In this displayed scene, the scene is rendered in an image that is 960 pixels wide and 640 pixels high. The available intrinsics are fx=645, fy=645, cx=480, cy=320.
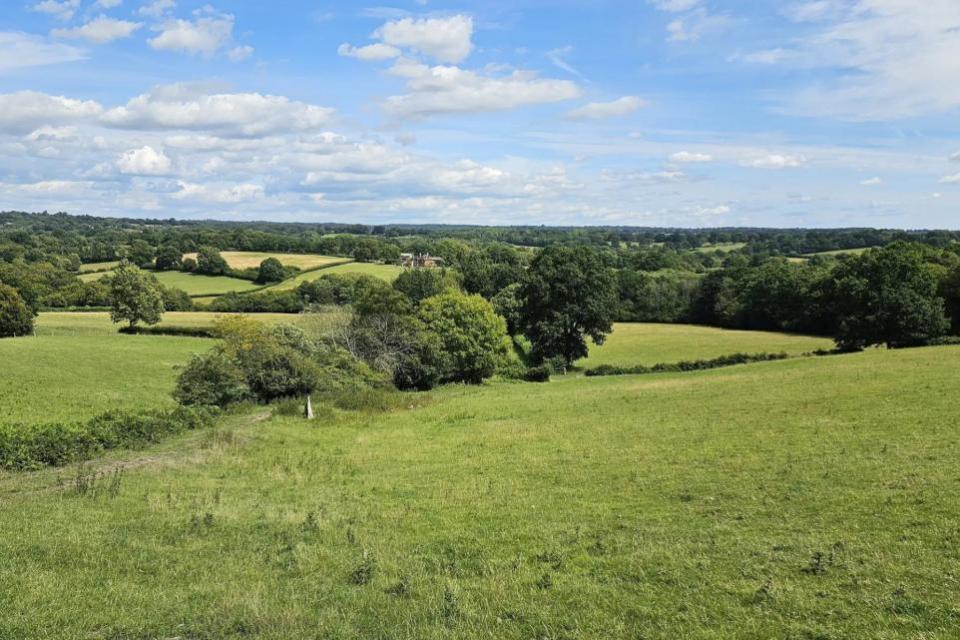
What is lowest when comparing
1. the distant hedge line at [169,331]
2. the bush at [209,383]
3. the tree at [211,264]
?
the distant hedge line at [169,331]

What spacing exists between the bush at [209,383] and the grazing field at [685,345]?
3984cm

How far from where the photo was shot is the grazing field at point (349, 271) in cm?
11831

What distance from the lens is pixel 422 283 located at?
98.3 meters

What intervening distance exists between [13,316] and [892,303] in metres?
83.8

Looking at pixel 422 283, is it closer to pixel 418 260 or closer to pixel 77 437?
pixel 418 260

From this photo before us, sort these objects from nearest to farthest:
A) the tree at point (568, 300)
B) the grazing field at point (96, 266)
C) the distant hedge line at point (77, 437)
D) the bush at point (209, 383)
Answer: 1. the distant hedge line at point (77, 437)
2. the bush at point (209, 383)
3. the tree at point (568, 300)
4. the grazing field at point (96, 266)

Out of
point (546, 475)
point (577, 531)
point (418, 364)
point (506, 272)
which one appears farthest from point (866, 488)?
point (506, 272)

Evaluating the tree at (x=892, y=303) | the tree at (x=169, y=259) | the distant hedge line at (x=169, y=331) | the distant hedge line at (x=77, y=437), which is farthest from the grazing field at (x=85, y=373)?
the tree at (x=169, y=259)

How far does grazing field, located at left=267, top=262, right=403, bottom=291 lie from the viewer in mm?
118312

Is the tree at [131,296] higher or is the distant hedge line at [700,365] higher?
the tree at [131,296]

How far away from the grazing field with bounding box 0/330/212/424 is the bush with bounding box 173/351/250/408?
2736mm

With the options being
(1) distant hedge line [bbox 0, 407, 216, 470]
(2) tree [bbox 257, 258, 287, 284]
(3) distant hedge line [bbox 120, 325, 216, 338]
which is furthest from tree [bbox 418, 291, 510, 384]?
(2) tree [bbox 257, 258, 287, 284]

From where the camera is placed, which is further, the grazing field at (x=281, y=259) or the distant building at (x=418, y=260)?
the distant building at (x=418, y=260)

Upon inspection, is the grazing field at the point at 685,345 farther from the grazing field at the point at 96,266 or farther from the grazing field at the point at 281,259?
the grazing field at the point at 96,266
